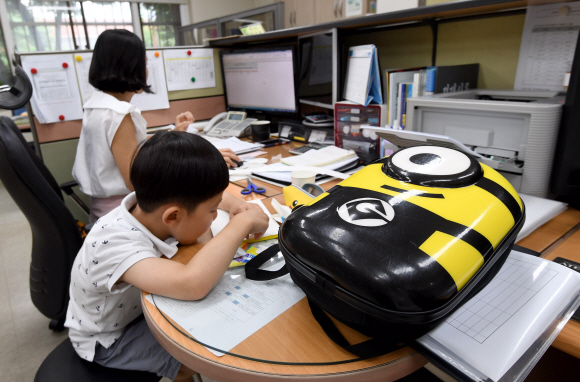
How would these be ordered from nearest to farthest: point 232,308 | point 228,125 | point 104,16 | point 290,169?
point 232,308, point 290,169, point 228,125, point 104,16

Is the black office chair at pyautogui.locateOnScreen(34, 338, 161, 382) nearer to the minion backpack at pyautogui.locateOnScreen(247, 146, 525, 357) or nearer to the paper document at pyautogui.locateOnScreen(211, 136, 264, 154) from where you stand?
the minion backpack at pyautogui.locateOnScreen(247, 146, 525, 357)

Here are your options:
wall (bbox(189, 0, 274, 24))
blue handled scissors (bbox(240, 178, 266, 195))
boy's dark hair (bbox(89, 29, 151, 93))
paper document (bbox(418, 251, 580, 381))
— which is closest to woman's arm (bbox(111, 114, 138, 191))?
boy's dark hair (bbox(89, 29, 151, 93))

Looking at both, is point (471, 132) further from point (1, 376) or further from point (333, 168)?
point (1, 376)

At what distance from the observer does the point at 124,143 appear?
4.34ft

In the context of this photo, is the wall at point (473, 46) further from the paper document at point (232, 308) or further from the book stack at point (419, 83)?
the paper document at point (232, 308)

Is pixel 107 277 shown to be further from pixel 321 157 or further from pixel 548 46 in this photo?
pixel 548 46

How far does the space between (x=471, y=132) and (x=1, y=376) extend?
1944mm

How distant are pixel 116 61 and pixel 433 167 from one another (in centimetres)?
125

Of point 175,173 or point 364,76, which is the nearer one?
point 175,173

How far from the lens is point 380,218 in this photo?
0.53 metres

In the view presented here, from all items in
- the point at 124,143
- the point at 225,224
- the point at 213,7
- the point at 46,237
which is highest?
the point at 213,7

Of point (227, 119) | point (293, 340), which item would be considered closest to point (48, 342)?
point (227, 119)

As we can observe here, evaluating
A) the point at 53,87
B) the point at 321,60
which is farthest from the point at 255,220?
the point at 53,87

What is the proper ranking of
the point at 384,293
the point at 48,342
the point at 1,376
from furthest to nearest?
the point at 48,342 < the point at 1,376 < the point at 384,293
